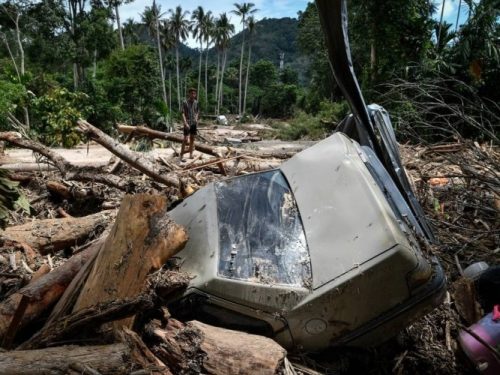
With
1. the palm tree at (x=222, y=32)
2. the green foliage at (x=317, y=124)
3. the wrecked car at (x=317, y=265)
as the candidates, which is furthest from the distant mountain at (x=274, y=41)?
the wrecked car at (x=317, y=265)

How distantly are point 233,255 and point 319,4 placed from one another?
1931mm

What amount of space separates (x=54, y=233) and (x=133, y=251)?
2499 millimetres

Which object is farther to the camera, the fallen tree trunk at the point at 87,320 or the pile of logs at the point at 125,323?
the fallen tree trunk at the point at 87,320

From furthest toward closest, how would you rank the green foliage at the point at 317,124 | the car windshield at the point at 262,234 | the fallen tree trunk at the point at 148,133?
the green foliage at the point at 317,124 → the fallen tree trunk at the point at 148,133 → the car windshield at the point at 262,234

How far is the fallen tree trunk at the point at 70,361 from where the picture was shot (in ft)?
6.13

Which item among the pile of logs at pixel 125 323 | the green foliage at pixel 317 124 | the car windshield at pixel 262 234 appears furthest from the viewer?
the green foliage at pixel 317 124

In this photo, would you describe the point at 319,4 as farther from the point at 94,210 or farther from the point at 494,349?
the point at 94,210

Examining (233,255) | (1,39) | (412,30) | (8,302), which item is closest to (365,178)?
(233,255)

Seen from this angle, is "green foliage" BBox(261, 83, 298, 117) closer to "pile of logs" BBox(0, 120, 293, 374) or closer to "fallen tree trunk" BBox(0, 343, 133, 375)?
"pile of logs" BBox(0, 120, 293, 374)

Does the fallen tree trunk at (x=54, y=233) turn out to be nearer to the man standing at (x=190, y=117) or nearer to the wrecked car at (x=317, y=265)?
the wrecked car at (x=317, y=265)

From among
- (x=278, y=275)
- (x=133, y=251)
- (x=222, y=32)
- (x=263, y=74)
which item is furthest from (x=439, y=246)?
(x=263, y=74)

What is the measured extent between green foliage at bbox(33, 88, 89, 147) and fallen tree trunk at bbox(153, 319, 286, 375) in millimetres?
17788

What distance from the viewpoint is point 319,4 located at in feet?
10.8

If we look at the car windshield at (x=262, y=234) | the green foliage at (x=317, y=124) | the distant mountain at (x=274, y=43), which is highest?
the distant mountain at (x=274, y=43)
